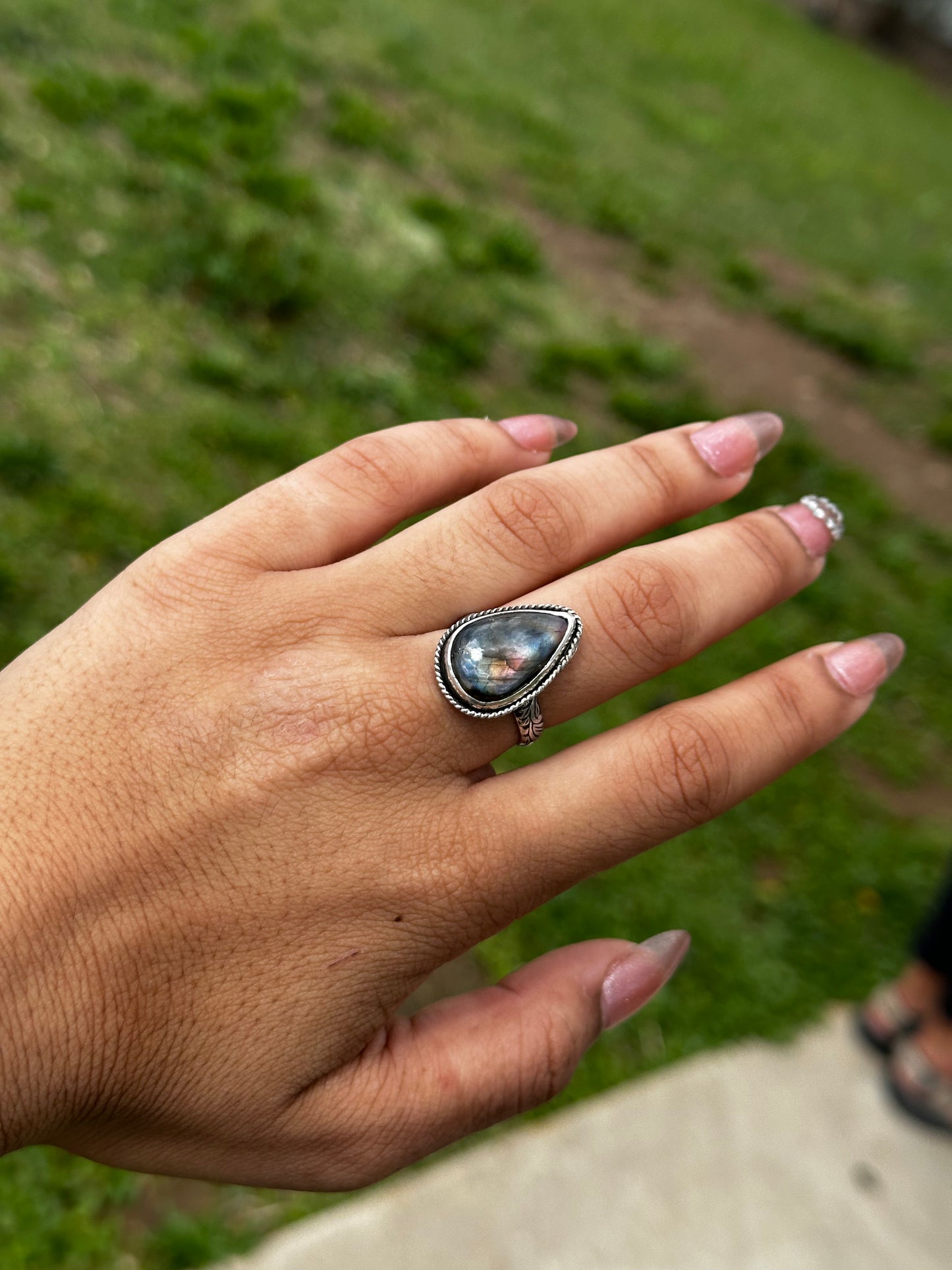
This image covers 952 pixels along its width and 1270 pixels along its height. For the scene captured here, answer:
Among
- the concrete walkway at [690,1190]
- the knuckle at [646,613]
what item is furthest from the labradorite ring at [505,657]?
the concrete walkway at [690,1190]

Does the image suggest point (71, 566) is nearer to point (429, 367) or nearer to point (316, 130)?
point (429, 367)

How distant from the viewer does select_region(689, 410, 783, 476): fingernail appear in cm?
200

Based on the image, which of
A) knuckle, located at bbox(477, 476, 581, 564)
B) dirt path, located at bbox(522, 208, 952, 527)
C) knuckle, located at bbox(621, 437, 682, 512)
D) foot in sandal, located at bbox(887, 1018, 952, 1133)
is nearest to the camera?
knuckle, located at bbox(477, 476, 581, 564)

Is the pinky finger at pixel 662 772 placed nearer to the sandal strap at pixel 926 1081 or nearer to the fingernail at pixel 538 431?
the fingernail at pixel 538 431

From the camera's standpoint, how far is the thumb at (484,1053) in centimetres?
151

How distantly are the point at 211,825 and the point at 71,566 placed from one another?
6.56ft

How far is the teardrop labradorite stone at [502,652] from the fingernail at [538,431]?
1.80 feet

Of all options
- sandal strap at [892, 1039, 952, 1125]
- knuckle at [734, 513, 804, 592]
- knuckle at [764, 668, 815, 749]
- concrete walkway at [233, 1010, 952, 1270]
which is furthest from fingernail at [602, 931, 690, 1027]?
sandal strap at [892, 1039, 952, 1125]

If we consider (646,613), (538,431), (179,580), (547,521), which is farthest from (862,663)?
(179,580)

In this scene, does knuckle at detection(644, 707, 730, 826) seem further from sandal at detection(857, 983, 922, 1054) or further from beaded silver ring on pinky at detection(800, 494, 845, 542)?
sandal at detection(857, 983, 922, 1054)

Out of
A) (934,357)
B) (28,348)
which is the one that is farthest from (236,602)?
(934,357)

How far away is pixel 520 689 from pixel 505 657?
6cm

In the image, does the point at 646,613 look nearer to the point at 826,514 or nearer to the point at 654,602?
the point at 654,602

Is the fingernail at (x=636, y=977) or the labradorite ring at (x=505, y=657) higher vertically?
the labradorite ring at (x=505, y=657)
